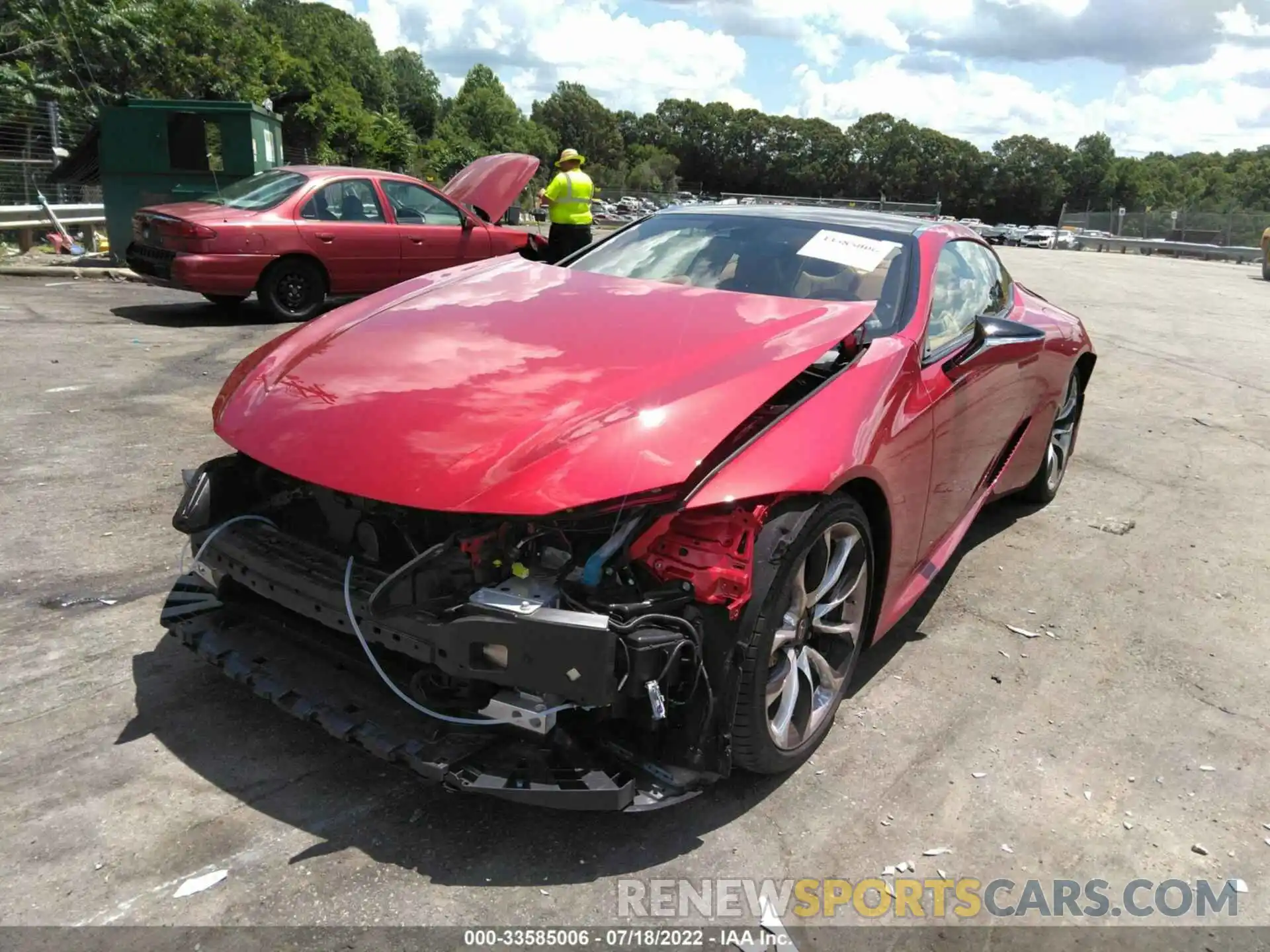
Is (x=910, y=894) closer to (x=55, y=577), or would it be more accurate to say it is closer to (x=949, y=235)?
(x=949, y=235)

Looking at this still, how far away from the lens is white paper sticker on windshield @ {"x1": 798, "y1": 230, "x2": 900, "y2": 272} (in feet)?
12.1

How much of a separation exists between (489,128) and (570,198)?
83.1 metres

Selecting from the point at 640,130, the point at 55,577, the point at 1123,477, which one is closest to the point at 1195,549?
the point at 1123,477

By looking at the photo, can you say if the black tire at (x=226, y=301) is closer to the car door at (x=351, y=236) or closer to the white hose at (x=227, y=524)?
the car door at (x=351, y=236)

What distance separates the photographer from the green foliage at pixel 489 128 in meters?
30.1

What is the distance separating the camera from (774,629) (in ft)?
8.14

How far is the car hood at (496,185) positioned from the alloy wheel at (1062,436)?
7.33m

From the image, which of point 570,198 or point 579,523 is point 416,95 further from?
point 579,523

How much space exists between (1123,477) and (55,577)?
580 centimetres

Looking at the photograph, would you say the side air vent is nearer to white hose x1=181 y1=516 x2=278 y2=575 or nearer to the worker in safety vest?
white hose x1=181 y1=516 x2=278 y2=575

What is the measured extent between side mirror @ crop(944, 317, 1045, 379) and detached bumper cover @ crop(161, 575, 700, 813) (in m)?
1.93

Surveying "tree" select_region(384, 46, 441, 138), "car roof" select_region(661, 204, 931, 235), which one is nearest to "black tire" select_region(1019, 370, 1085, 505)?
"car roof" select_region(661, 204, 931, 235)

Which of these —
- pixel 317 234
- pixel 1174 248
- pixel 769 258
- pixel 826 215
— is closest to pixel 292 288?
pixel 317 234

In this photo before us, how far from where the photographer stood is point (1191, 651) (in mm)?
3758
